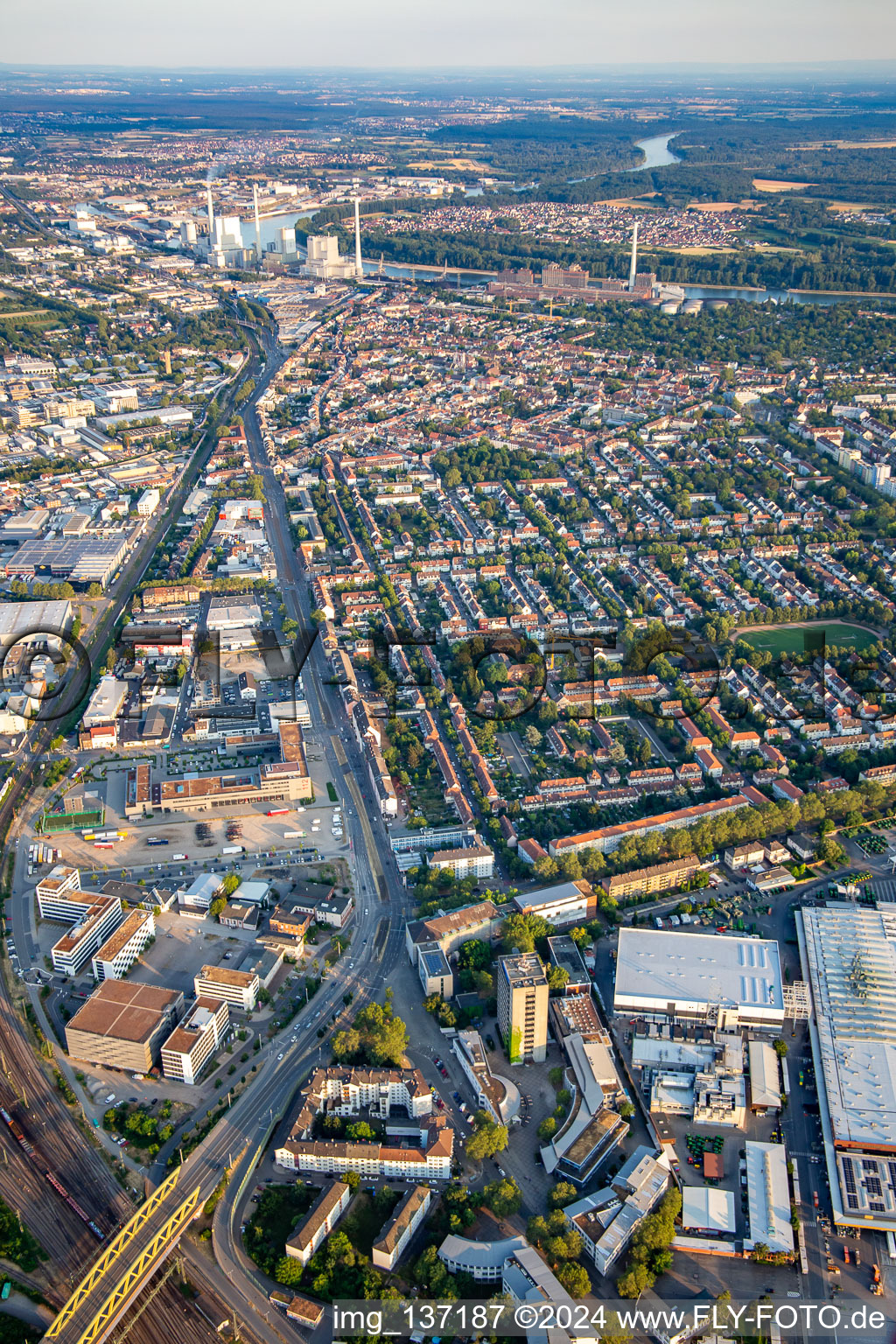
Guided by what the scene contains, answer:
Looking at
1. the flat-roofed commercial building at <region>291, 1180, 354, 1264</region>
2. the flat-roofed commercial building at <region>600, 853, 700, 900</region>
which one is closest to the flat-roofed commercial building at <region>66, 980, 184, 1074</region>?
the flat-roofed commercial building at <region>291, 1180, 354, 1264</region>

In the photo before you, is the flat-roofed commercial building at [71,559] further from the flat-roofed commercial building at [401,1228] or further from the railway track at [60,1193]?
the flat-roofed commercial building at [401,1228]

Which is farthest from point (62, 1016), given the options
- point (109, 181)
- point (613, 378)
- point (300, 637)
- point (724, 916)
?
point (109, 181)

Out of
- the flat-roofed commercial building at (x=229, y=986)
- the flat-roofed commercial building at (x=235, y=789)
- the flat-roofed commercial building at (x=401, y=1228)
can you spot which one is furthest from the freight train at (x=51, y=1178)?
the flat-roofed commercial building at (x=235, y=789)

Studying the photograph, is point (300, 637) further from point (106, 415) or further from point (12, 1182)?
point (106, 415)

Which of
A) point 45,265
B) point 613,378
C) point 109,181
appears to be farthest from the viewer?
point 109,181

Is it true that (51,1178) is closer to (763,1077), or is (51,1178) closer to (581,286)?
(763,1077)

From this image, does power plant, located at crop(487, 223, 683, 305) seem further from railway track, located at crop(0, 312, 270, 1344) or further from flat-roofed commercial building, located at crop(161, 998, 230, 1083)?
railway track, located at crop(0, 312, 270, 1344)
